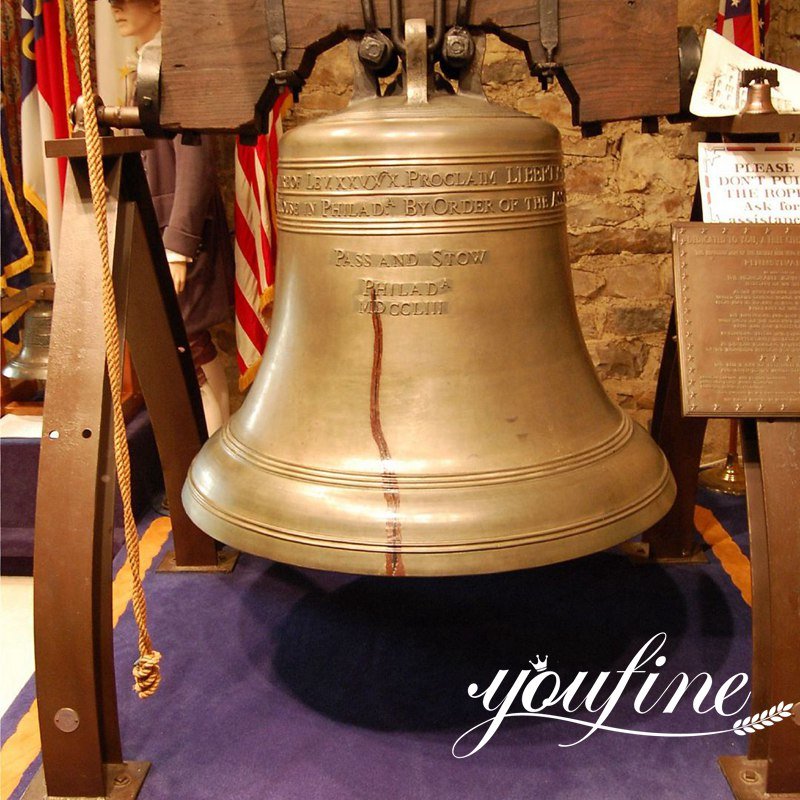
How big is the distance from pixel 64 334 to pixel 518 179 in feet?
2.30

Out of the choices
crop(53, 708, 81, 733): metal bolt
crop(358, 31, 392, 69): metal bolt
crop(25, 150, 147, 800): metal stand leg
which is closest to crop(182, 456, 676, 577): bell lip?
crop(25, 150, 147, 800): metal stand leg

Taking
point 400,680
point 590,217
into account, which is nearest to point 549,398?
point 400,680

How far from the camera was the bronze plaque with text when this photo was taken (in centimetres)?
120

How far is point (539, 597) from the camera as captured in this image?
1.79 m

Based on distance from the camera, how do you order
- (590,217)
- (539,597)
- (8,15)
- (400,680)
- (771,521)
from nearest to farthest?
1. (771,521)
2. (400,680)
3. (539,597)
4. (8,15)
5. (590,217)

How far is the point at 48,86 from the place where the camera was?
2.17m

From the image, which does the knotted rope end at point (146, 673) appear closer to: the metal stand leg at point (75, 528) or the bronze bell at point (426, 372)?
the metal stand leg at point (75, 528)

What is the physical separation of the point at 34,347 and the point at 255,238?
0.64m

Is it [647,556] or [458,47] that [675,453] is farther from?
[458,47]

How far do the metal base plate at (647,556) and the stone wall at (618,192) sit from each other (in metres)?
0.72

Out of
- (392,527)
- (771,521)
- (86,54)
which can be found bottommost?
(771,521)

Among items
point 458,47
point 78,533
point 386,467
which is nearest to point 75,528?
point 78,533

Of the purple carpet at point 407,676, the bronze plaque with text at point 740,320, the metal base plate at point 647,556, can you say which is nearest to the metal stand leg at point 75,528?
the purple carpet at point 407,676

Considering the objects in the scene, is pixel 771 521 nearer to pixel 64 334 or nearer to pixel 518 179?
pixel 518 179
